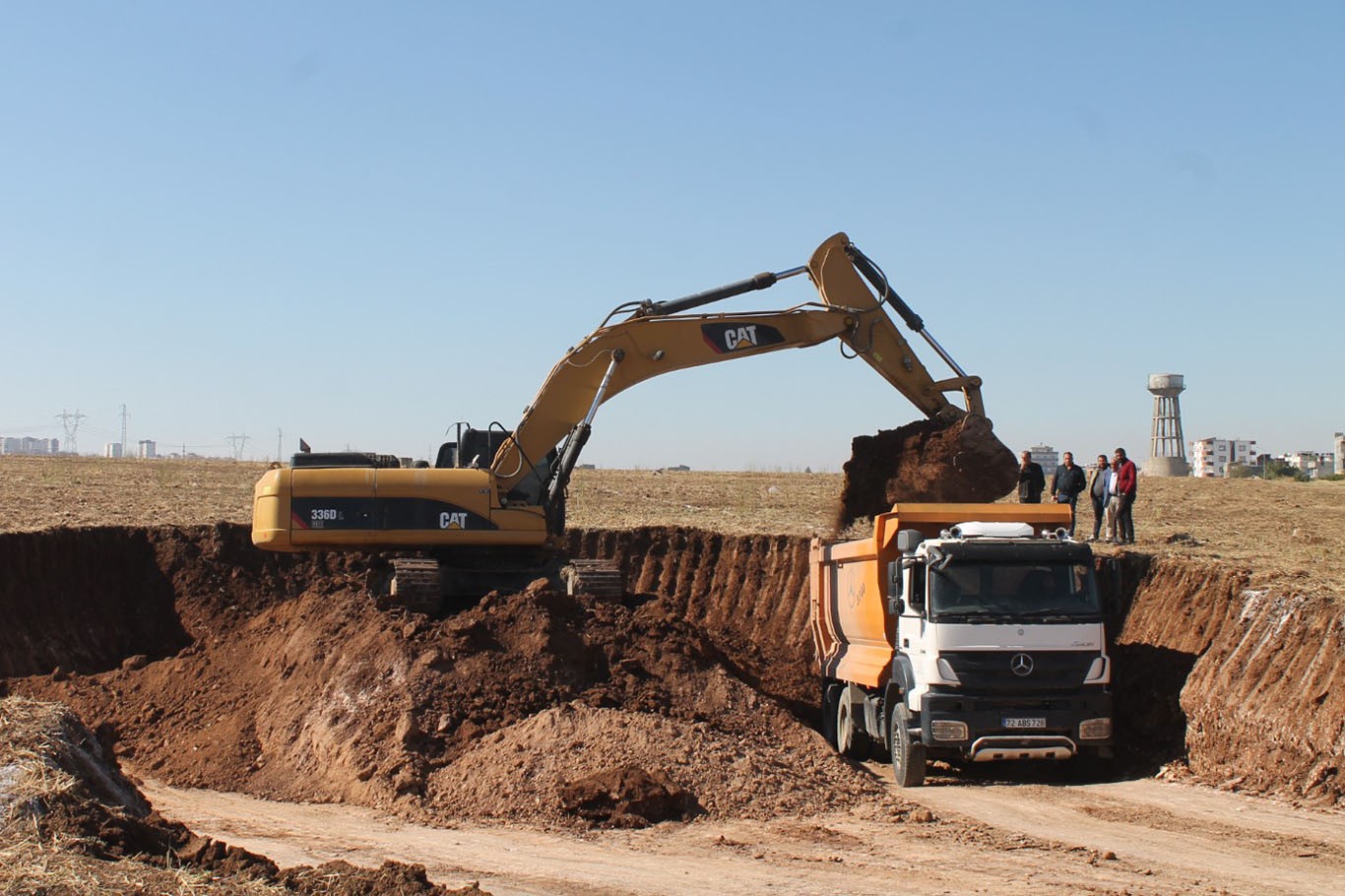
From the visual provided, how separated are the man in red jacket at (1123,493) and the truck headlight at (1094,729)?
788 centimetres

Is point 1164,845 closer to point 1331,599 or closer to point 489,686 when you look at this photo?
point 1331,599

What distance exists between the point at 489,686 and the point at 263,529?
488 cm

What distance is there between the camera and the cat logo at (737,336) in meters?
18.4

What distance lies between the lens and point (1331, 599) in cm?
1427

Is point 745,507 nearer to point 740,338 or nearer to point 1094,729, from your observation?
point 740,338

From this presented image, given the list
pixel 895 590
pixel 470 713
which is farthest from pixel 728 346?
pixel 470 713

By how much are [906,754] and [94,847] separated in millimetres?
8664

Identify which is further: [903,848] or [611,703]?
[611,703]

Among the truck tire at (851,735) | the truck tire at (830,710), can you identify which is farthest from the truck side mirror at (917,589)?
the truck tire at (830,710)

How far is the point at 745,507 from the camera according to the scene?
35.8 meters

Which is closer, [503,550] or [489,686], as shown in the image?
[489,686]

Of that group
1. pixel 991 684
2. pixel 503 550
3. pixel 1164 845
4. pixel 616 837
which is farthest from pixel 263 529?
pixel 1164 845

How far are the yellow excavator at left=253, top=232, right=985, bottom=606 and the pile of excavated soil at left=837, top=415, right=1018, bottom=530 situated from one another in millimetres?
370

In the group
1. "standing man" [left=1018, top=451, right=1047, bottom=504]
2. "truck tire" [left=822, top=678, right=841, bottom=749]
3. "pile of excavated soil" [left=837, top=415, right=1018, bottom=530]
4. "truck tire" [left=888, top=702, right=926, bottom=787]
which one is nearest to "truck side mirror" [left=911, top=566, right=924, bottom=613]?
"truck tire" [left=888, top=702, right=926, bottom=787]
